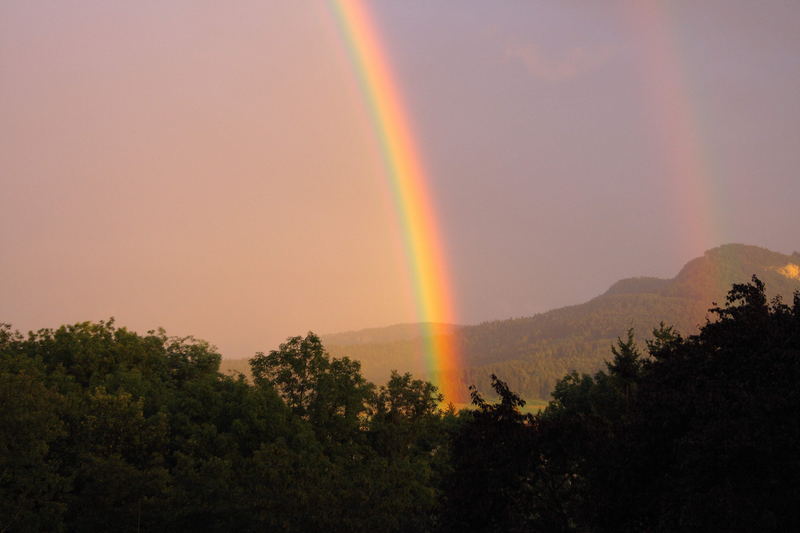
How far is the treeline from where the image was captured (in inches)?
733

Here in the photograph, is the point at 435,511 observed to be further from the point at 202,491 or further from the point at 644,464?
the point at 202,491

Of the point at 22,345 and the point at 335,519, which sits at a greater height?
the point at 22,345

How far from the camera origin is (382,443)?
52.5m

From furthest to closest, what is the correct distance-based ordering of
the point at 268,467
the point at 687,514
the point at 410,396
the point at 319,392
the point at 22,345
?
1. the point at 410,396
2. the point at 22,345
3. the point at 319,392
4. the point at 268,467
5. the point at 687,514

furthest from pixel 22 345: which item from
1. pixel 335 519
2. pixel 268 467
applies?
pixel 335 519

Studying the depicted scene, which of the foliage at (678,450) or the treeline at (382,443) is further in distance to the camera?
the treeline at (382,443)

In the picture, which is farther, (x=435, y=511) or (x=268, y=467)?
(x=268, y=467)

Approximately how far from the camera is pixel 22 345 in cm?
5462

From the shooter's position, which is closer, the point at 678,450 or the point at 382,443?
the point at 678,450

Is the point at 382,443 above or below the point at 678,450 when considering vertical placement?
below

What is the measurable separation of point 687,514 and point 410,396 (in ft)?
136

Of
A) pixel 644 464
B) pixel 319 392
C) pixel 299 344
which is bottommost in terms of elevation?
pixel 644 464

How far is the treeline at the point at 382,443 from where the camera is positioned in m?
18.6

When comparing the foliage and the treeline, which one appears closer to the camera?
the foliage
